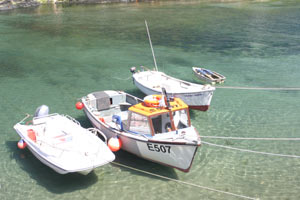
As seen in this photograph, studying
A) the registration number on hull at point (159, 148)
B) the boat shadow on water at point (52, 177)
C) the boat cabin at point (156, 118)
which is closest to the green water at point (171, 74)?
the boat shadow on water at point (52, 177)

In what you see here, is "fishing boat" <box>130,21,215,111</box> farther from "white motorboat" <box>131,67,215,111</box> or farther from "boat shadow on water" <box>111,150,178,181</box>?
"boat shadow on water" <box>111,150,178,181</box>

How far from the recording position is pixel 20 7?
7950 cm

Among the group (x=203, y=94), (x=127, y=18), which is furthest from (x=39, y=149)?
(x=127, y=18)

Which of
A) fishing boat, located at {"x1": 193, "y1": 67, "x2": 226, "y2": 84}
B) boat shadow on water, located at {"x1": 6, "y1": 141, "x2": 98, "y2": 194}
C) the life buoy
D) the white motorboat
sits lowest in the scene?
boat shadow on water, located at {"x1": 6, "y1": 141, "x2": 98, "y2": 194}

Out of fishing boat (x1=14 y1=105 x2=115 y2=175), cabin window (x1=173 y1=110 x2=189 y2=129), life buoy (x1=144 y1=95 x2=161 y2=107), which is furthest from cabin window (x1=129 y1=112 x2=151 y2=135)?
fishing boat (x1=14 y1=105 x2=115 y2=175)

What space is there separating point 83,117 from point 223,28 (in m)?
34.7

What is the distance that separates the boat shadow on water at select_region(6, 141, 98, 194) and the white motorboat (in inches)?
312

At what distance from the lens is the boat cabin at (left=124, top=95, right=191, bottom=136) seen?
43.2 feet

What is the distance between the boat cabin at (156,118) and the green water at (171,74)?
193 cm

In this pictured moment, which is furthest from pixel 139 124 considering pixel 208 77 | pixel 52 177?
pixel 208 77

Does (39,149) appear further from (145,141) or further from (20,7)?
(20,7)

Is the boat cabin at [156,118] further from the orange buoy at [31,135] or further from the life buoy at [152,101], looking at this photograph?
the orange buoy at [31,135]

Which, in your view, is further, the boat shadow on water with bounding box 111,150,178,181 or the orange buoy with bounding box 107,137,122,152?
the orange buoy with bounding box 107,137,122,152

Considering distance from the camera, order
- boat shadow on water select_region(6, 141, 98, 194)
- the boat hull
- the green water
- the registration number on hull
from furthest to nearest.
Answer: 1. the boat hull
2. the green water
3. boat shadow on water select_region(6, 141, 98, 194)
4. the registration number on hull
